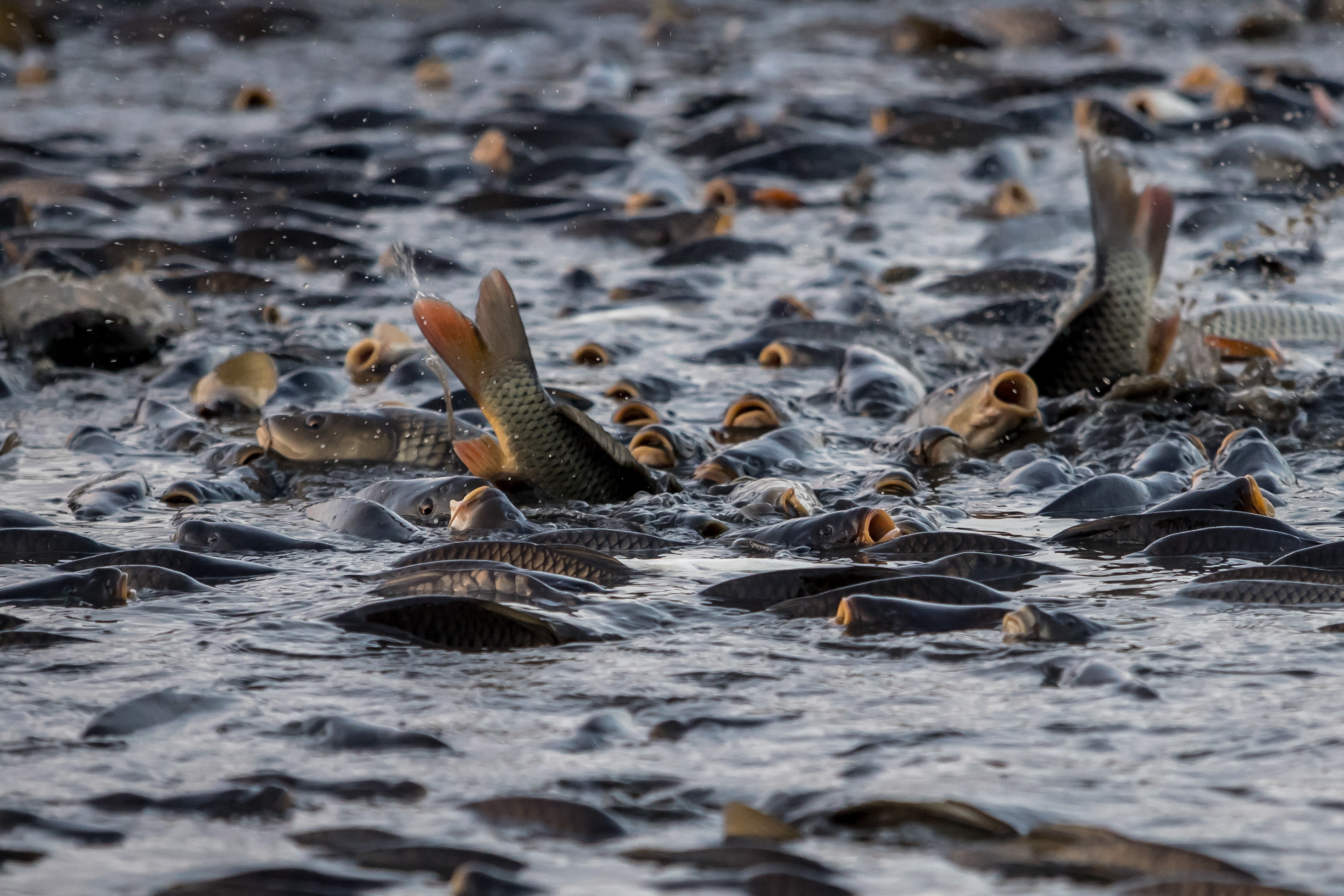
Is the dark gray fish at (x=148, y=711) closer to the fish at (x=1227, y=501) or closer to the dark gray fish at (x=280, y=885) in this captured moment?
the dark gray fish at (x=280, y=885)

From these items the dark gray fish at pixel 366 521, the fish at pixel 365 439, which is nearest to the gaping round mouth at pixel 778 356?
the fish at pixel 365 439

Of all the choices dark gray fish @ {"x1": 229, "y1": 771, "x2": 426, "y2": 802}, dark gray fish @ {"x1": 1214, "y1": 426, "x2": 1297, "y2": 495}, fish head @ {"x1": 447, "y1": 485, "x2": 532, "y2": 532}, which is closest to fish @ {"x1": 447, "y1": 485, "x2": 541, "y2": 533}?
fish head @ {"x1": 447, "y1": 485, "x2": 532, "y2": 532}

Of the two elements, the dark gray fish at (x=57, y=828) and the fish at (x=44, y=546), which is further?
the fish at (x=44, y=546)

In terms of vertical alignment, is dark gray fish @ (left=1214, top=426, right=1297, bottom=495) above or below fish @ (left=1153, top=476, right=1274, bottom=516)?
above

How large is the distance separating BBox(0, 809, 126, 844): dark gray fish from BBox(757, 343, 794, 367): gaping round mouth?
412cm

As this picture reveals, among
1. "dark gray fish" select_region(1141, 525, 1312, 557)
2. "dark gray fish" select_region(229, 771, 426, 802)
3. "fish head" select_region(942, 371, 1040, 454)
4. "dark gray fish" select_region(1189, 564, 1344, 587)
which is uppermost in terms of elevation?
"fish head" select_region(942, 371, 1040, 454)

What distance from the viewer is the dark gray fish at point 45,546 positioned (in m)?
4.00

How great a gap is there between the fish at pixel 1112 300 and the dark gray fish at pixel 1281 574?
1787 millimetres

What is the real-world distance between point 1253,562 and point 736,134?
7.31 m

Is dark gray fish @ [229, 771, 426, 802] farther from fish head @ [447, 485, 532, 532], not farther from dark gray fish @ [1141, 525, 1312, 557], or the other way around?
dark gray fish @ [1141, 525, 1312, 557]

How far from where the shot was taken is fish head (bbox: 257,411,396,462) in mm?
5035

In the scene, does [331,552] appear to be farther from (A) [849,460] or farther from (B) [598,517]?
(A) [849,460]

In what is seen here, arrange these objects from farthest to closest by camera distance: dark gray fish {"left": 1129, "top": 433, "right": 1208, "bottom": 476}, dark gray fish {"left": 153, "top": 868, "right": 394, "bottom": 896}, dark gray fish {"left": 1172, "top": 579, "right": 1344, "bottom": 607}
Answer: dark gray fish {"left": 1129, "top": 433, "right": 1208, "bottom": 476} → dark gray fish {"left": 1172, "top": 579, "right": 1344, "bottom": 607} → dark gray fish {"left": 153, "top": 868, "right": 394, "bottom": 896}

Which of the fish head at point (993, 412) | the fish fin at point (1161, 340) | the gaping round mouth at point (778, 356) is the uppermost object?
the fish fin at point (1161, 340)
